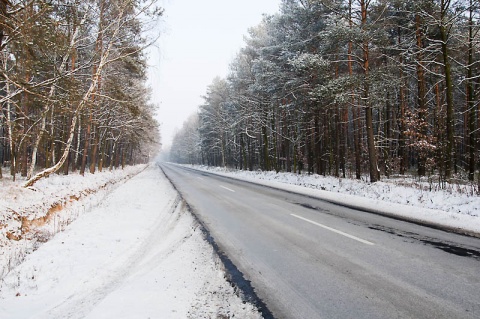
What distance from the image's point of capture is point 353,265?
4.15 m

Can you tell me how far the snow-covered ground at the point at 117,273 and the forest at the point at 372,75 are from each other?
36.3 ft

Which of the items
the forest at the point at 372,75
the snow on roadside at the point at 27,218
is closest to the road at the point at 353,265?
the snow on roadside at the point at 27,218

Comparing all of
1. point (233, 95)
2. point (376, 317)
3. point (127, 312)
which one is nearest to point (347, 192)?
point (376, 317)

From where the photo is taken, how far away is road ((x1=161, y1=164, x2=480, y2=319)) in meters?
3.00

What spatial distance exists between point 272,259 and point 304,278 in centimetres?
85

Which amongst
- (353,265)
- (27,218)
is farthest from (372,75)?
(27,218)

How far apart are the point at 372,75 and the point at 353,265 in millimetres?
11381

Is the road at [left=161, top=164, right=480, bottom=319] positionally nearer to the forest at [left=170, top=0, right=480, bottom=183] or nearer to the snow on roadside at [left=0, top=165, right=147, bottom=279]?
the snow on roadside at [left=0, top=165, right=147, bottom=279]

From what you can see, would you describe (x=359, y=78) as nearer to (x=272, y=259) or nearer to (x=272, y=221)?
(x=272, y=221)

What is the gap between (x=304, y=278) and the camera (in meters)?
3.76

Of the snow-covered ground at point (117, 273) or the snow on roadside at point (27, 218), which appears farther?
the snow on roadside at point (27, 218)

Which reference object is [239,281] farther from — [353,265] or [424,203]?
[424,203]

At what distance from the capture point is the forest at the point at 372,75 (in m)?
12.9

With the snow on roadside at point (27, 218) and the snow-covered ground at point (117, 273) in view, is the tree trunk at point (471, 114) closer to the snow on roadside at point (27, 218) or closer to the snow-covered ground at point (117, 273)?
the snow-covered ground at point (117, 273)
